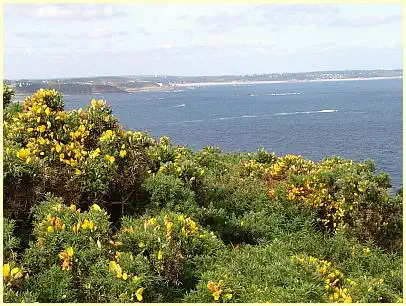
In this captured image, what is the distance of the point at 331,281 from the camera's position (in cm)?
558

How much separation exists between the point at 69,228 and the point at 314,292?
2630 millimetres

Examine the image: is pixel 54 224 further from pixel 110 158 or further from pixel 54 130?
pixel 54 130

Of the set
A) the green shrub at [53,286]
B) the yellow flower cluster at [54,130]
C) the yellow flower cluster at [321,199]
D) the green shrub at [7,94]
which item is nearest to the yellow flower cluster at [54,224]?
the green shrub at [53,286]

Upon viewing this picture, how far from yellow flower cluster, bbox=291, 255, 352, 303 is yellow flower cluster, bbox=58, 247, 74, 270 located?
2.56 m

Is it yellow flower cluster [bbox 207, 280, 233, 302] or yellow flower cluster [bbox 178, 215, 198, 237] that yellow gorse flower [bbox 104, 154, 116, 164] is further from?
yellow flower cluster [bbox 207, 280, 233, 302]

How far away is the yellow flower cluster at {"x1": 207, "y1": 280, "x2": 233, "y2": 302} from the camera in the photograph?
4.81 metres

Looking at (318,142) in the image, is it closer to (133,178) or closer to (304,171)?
(304,171)

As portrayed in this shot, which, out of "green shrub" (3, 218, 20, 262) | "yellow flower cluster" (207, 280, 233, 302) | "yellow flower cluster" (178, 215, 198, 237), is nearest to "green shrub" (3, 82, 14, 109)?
"green shrub" (3, 218, 20, 262)

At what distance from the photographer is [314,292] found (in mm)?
5062

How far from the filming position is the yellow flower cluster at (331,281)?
5148 millimetres

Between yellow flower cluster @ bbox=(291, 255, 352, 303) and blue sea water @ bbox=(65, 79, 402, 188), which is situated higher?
yellow flower cluster @ bbox=(291, 255, 352, 303)

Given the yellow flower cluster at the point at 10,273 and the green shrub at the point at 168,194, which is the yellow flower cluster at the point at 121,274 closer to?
the yellow flower cluster at the point at 10,273

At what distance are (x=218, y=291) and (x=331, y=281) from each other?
1.54 m

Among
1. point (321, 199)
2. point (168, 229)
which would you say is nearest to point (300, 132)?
point (321, 199)
